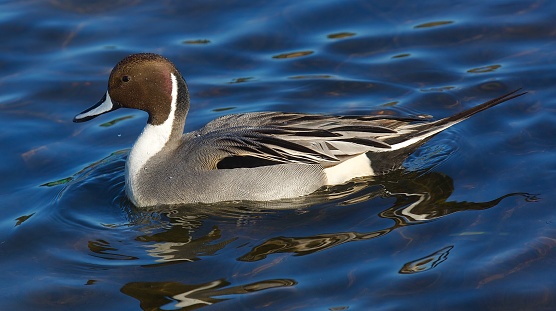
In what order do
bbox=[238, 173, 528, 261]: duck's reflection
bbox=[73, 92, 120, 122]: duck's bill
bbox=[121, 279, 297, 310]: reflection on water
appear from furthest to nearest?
bbox=[73, 92, 120, 122]: duck's bill, bbox=[238, 173, 528, 261]: duck's reflection, bbox=[121, 279, 297, 310]: reflection on water

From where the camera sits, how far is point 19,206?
7793 millimetres

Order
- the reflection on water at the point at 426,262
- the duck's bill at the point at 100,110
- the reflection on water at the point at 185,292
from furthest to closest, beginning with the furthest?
the duck's bill at the point at 100,110 → the reflection on water at the point at 426,262 → the reflection on water at the point at 185,292

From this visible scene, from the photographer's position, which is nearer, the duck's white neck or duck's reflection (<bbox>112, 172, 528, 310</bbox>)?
duck's reflection (<bbox>112, 172, 528, 310</bbox>)

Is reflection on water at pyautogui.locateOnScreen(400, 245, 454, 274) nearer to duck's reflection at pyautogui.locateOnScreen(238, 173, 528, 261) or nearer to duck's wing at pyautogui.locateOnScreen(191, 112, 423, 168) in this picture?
duck's reflection at pyautogui.locateOnScreen(238, 173, 528, 261)

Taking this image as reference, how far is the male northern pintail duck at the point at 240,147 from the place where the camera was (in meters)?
7.57

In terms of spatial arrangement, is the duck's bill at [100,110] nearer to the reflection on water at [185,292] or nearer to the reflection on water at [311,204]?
the reflection on water at [311,204]

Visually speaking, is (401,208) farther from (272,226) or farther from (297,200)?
(272,226)

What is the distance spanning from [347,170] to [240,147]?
33.6 inches

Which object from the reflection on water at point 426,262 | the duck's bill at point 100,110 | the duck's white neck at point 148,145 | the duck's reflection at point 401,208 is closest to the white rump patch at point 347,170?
the duck's reflection at point 401,208

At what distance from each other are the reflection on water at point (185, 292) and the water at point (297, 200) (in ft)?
0.04

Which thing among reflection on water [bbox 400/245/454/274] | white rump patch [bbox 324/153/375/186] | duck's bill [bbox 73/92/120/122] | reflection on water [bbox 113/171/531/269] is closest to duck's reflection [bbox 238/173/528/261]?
reflection on water [bbox 113/171/531/269]

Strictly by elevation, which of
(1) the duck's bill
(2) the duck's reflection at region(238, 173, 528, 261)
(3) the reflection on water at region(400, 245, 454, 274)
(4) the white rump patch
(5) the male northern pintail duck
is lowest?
(3) the reflection on water at region(400, 245, 454, 274)

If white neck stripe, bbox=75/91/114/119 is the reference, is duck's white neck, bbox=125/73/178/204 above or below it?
below

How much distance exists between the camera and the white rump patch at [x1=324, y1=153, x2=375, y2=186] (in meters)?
7.75
